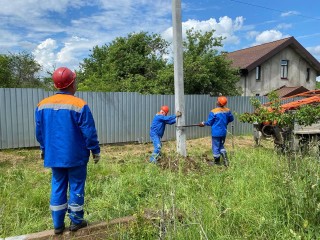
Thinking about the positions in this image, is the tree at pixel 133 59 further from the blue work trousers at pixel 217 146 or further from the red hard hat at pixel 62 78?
the red hard hat at pixel 62 78

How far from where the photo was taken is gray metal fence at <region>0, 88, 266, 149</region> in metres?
9.05

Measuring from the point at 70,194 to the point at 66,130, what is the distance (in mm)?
646

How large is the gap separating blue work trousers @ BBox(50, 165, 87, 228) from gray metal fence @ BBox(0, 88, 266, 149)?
671 centimetres

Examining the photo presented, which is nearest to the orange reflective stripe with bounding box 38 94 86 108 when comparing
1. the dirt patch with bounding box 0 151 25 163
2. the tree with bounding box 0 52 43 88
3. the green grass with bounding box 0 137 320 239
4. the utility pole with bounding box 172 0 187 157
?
the green grass with bounding box 0 137 320 239

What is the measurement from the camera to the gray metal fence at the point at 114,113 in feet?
29.7

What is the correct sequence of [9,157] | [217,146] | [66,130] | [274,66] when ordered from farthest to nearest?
[274,66] < [9,157] < [217,146] < [66,130]

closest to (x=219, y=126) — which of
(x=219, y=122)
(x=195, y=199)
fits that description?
(x=219, y=122)

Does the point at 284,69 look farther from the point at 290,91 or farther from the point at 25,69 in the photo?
the point at 25,69

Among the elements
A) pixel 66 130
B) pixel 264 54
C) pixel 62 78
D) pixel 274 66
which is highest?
pixel 264 54

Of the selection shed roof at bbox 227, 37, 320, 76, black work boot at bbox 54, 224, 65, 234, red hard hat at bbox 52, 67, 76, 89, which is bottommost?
black work boot at bbox 54, 224, 65, 234

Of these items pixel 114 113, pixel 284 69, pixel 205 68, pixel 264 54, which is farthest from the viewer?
pixel 284 69

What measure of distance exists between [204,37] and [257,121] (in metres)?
10.9

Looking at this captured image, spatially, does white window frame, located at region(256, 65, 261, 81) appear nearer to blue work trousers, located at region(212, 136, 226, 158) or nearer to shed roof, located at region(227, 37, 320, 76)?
shed roof, located at region(227, 37, 320, 76)

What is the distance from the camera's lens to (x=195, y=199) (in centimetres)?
372
